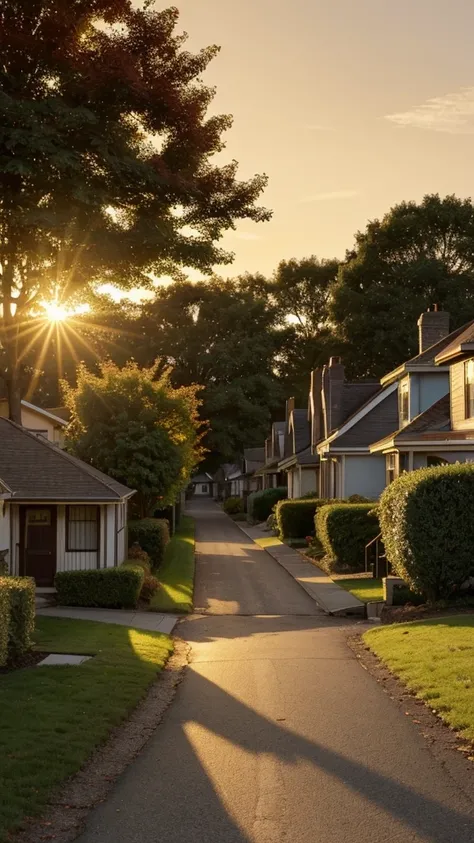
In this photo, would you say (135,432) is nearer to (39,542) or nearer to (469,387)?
(39,542)

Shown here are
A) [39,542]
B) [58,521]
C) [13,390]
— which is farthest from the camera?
[13,390]

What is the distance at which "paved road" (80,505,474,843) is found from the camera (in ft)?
25.3

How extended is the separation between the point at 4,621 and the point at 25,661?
154 cm

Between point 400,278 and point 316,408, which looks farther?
point 400,278

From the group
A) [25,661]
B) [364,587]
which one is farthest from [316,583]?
[25,661]

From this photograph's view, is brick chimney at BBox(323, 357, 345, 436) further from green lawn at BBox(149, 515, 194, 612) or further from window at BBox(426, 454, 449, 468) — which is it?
window at BBox(426, 454, 449, 468)

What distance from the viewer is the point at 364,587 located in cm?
2866

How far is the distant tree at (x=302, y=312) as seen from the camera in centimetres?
9194

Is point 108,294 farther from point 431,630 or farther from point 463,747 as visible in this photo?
point 463,747

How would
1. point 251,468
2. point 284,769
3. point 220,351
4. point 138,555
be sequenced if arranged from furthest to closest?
point 251,468 < point 220,351 < point 138,555 < point 284,769

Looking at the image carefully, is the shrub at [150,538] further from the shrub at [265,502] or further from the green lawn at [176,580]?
the shrub at [265,502]

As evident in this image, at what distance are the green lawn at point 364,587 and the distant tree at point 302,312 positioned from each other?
61728mm

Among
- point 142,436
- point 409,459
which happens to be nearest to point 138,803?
point 409,459

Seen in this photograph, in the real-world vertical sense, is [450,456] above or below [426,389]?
below
